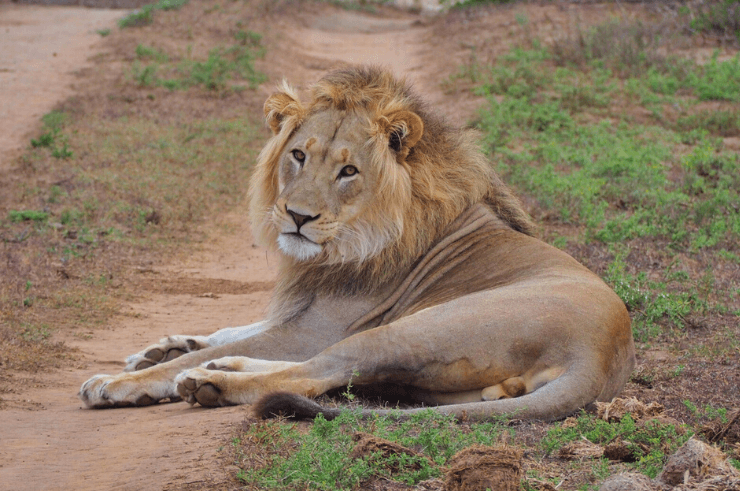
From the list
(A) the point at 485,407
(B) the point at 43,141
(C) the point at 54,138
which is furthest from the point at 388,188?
(C) the point at 54,138

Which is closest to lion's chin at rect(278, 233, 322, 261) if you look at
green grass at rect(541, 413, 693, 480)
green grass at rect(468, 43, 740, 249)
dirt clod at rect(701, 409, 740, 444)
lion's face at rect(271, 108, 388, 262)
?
lion's face at rect(271, 108, 388, 262)

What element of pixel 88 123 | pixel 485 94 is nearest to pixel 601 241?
pixel 485 94

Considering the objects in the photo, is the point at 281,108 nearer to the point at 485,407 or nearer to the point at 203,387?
the point at 203,387

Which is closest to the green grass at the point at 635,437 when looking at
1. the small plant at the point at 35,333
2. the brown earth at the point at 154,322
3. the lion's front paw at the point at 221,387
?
the brown earth at the point at 154,322

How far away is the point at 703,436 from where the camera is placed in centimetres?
373

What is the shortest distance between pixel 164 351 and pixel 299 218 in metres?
1.33

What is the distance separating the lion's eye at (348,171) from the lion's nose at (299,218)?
0.32 m

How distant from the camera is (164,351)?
18.2ft

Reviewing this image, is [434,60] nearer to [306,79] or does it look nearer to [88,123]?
[306,79]

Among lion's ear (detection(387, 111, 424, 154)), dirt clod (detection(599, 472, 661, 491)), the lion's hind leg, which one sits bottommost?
the lion's hind leg

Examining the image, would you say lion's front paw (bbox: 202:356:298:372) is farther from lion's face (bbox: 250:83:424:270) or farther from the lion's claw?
lion's face (bbox: 250:83:424:270)

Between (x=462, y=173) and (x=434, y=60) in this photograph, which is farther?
(x=434, y=60)

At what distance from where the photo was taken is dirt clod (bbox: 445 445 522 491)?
296cm

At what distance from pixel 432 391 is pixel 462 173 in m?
1.60
